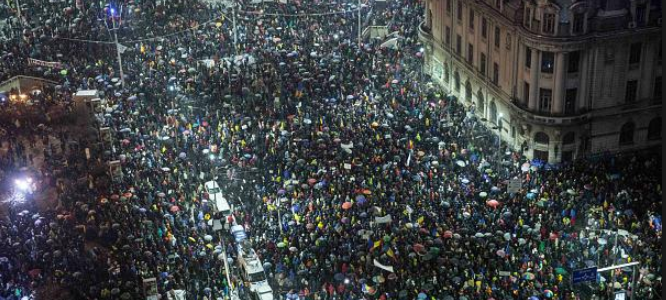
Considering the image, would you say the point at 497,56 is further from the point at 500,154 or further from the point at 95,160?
the point at 95,160

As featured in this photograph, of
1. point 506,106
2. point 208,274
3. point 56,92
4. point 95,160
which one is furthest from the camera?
point 56,92

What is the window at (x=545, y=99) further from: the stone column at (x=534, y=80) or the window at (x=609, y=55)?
the window at (x=609, y=55)

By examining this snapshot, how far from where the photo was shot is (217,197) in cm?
7112

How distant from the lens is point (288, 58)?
95.1m

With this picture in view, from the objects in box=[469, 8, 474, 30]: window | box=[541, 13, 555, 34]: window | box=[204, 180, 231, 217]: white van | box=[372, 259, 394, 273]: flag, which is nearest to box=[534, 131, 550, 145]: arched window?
box=[541, 13, 555, 34]: window

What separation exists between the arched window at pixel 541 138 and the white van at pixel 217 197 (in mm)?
23874

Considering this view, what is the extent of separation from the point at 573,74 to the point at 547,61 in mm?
2093

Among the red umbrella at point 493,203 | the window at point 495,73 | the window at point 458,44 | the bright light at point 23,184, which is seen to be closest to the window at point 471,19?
the window at point 458,44

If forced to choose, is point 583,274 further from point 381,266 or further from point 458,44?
point 458,44

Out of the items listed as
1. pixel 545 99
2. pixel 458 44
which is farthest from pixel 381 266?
pixel 458 44

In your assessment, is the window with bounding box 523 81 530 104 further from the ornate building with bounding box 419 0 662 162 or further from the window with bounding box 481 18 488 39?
the window with bounding box 481 18 488 39

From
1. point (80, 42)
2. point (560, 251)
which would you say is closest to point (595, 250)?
point (560, 251)

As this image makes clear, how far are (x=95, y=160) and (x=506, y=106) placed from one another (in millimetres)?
30900

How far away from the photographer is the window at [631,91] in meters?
79.3
